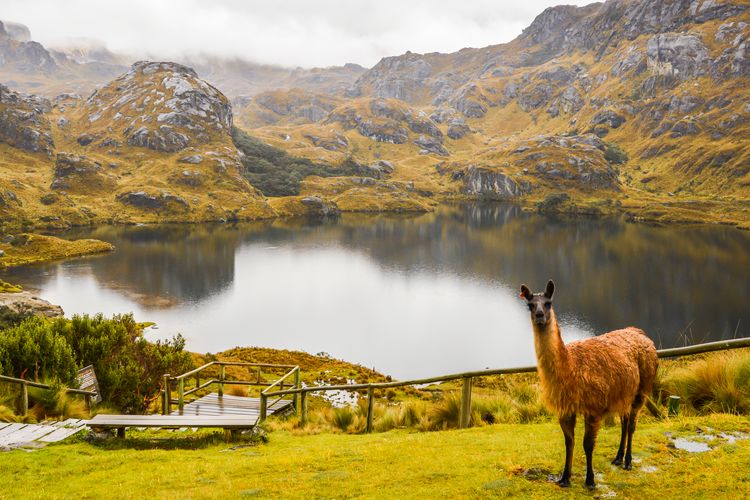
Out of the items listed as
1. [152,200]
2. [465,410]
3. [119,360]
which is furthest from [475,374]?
[152,200]

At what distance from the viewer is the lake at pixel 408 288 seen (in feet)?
163

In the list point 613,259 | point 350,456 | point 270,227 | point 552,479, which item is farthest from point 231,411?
point 270,227

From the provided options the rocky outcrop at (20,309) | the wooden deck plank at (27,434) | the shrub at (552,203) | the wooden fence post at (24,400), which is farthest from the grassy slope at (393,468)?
the shrub at (552,203)

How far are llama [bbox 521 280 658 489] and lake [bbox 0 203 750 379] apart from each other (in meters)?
20.5

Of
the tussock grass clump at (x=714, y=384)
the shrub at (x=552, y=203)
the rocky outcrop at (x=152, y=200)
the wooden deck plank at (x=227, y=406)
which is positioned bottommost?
the wooden deck plank at (x=227, y=406)

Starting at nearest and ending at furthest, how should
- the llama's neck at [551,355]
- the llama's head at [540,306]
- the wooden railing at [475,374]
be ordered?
the llama's head at [540,306], the llama's neck at [551,355], the wooden railing at [475,374]

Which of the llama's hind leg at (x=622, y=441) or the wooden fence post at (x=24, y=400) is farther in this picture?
the wooden fence post at (x=24, y=400)

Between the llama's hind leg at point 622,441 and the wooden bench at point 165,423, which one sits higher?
the llama's hind leg at point 622,441

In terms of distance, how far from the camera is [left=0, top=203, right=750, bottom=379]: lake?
49531 millimetres

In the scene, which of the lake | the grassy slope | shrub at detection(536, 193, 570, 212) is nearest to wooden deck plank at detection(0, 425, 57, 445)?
the grassy slope

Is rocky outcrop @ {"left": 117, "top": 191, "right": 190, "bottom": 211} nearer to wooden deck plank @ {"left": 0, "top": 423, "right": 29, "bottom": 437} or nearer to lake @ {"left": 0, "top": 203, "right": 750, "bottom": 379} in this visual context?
lake @ {"left": 0, "top": 203, "right": 750, "bottom": 379}

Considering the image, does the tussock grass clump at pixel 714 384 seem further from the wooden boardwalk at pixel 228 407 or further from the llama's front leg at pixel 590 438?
the wooden boardwalk at pixel 228 407

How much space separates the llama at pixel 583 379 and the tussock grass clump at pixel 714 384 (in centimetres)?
439

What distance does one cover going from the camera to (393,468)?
30.0 ft
